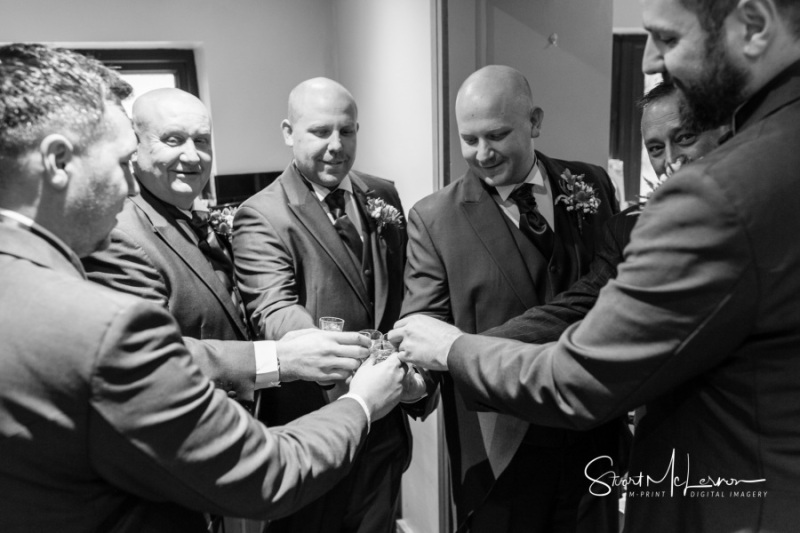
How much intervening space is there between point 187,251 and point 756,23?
6.38 ft

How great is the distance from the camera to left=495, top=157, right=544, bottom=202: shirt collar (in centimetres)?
260

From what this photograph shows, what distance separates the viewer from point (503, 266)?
247 centimetres

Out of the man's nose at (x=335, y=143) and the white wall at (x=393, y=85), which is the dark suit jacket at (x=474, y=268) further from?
the white wall at (x=393, y=85)

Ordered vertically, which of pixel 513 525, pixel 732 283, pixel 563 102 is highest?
pixel 563 102

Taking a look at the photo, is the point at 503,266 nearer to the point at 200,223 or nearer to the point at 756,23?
the point at 200,223

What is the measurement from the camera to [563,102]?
130 inches


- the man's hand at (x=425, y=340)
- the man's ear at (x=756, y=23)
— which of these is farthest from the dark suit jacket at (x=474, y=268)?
the man's ear at (x=756, y=23)

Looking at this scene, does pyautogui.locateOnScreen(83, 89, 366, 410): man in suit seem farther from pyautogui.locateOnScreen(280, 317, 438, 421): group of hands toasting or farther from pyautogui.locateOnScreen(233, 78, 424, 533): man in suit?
pyautogui.locateOnScreen(233, 78, 424, 533): man in suit

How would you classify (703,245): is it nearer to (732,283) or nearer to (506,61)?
(732,283)

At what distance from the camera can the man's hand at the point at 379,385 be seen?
69.4 inches

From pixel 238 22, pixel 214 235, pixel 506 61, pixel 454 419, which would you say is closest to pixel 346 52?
pixel 238 22

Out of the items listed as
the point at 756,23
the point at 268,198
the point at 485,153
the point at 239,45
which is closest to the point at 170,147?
the point at 268,198

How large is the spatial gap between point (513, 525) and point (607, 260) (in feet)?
3.44

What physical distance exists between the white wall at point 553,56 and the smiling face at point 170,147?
1.13m
